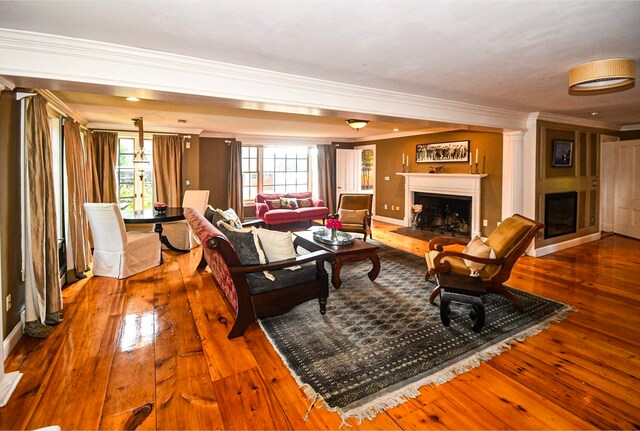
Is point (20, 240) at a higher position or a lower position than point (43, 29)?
lower

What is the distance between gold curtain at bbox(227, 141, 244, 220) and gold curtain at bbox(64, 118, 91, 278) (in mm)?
3977

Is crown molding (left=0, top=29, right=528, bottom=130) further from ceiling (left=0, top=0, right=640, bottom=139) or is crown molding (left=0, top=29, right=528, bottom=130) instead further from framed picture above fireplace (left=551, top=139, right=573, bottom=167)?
framed picture above fireplace (left=551, top=139, right=573, bottom=167)

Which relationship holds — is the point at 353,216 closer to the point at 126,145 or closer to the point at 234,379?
the point at 234,379

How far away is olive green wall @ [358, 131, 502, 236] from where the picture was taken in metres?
6.24

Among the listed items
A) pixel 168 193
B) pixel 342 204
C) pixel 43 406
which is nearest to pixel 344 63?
pixel 43 406

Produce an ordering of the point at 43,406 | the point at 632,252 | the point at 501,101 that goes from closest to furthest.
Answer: the point at 43,406 → the point at 501,101 → the point at 632,252

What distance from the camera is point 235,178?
845cm

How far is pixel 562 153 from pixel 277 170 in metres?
6.53

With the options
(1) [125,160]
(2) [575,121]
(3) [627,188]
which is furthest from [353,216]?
(3) [627,188]

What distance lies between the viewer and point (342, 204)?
23.2ft

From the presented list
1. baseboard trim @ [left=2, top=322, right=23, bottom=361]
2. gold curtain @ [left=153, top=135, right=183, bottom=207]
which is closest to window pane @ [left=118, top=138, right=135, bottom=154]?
gold curtain @ [left=153, top=135, right=183, bottom=207]

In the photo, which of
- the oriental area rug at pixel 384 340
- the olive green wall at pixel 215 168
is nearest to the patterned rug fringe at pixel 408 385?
the oriental area rug at pixel 384 340

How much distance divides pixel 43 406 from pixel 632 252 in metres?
8.12

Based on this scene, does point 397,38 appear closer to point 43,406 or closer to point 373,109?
point 373,109
